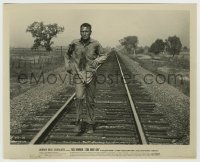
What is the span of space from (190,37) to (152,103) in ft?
1.59

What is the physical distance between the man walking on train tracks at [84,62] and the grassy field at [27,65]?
18cm

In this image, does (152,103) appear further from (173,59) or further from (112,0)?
(112,0)

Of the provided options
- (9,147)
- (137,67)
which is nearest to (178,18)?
(137,67)

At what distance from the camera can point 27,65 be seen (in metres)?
2.64

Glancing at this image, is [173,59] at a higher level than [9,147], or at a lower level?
higher

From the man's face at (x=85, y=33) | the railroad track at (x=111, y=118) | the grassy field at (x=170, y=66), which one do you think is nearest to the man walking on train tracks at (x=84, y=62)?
the man's face at (x=85, y=33)

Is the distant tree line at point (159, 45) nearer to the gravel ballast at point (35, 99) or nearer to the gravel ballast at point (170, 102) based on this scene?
the gravel ballast at point (170, 102)

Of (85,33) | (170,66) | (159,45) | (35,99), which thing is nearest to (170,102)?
(170,66)

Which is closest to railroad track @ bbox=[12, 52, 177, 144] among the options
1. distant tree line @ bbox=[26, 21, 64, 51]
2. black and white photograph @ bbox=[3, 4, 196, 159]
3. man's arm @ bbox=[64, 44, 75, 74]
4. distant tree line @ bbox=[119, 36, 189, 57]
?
black and white photograph @ bbox=[3, 4, 196, 159]

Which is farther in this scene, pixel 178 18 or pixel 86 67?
pixel 178 18

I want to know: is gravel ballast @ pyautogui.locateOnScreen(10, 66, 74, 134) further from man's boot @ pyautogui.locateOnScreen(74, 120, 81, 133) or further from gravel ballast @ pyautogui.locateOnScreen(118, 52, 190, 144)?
gravel ballast @ pyautogui.locateOnScreen(118, 52, 190, 144)

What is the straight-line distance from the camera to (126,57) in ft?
8.91

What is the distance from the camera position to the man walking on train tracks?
242 cm

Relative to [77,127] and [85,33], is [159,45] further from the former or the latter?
[77,127]
